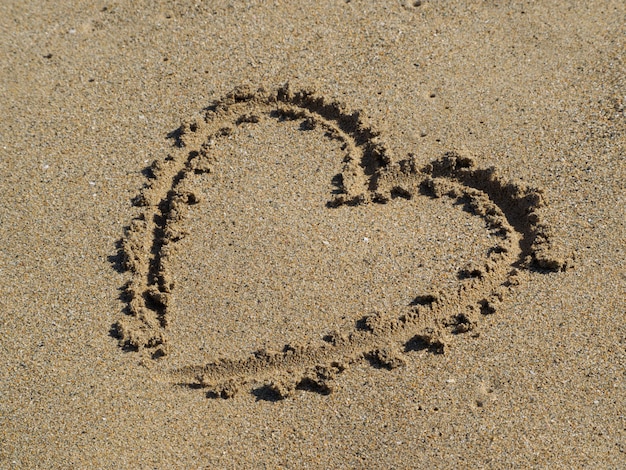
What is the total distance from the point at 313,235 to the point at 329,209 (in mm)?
159

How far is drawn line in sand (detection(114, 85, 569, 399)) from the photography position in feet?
9.75

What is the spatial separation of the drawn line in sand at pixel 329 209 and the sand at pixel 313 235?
11mm

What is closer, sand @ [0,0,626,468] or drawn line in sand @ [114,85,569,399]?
sand @ [0,0,626,468]

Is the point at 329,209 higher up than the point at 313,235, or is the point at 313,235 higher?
the point at 329,209

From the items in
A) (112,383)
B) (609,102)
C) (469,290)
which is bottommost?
(112,383)

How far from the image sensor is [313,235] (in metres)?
3.34

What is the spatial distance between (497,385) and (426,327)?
0.36 m

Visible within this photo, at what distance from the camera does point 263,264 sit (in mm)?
3268

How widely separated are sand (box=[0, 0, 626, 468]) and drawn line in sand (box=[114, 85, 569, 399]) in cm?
1

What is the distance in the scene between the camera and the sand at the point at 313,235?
281 centimetres

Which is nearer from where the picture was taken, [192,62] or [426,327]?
[426,327]

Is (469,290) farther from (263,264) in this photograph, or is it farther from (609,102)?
(609,102)

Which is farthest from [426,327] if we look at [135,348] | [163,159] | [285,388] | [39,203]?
[39,203]

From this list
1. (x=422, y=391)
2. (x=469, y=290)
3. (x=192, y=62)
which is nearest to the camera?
(x=422, y=391)
